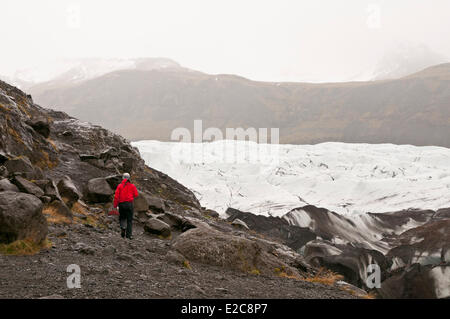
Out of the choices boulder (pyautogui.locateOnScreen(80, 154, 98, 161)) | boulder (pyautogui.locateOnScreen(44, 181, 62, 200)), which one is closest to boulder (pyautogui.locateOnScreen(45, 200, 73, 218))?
boulder (pyautogui.locateOnScreen(44, 181, 62, 200))

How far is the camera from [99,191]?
14.1m

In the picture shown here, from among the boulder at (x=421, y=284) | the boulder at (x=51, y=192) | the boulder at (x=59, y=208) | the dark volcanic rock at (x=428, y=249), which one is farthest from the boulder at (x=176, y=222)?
the dark volcanic rock at (x=428, y=249)

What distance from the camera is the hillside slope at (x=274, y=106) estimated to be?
13175 cm

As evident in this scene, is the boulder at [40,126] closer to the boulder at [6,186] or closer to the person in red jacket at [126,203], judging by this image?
the person in red jacket at [126,203]

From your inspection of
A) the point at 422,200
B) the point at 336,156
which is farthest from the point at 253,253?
the point at 336,156

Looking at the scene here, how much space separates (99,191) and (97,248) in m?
5.67

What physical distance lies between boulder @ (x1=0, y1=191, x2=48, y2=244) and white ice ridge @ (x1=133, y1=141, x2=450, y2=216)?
25585 millimetres

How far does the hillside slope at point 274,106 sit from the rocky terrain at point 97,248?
118709mm

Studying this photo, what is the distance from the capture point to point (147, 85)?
188875 mm

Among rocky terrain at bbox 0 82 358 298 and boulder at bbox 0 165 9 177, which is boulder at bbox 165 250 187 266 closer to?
rocky terrain at bbox 0 82 358 298

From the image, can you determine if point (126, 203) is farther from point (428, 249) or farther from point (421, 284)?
point (428, 249)
